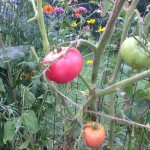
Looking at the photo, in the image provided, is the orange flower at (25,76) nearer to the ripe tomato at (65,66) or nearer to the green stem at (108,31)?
the green stem at (108,31)

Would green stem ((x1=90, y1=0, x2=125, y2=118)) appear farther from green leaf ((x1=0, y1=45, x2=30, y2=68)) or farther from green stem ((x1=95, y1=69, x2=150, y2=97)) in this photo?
green leaf ((x1=0, y1=45, x2=30, y2=68))

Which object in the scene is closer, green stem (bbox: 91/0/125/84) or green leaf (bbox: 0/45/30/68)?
green stem (bbox: 91/0/125/84)

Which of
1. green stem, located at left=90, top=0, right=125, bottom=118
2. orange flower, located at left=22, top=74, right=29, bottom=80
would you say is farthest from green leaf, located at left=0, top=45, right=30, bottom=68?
green stem, located at left=90, top=0, right=125, bottom=118

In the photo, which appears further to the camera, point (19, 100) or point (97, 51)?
point (19, 100)

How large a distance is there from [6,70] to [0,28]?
16 centimetres

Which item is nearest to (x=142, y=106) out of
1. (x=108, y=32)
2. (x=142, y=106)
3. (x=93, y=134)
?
(x=142, y=106)

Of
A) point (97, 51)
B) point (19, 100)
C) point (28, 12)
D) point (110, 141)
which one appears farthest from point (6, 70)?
point (97, 51)

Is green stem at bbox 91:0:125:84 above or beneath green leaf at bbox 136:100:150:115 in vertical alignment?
above

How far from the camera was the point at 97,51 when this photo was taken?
653 mm

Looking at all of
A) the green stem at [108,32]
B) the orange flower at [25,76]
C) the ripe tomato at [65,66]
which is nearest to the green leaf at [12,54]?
the orange flower at [25,76]

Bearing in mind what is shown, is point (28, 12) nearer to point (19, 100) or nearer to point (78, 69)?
point (19, 100)

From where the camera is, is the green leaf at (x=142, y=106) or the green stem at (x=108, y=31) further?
the green leaf at (x=142, y=106)

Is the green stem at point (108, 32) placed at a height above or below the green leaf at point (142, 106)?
above

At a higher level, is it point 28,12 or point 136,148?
point 28,12
